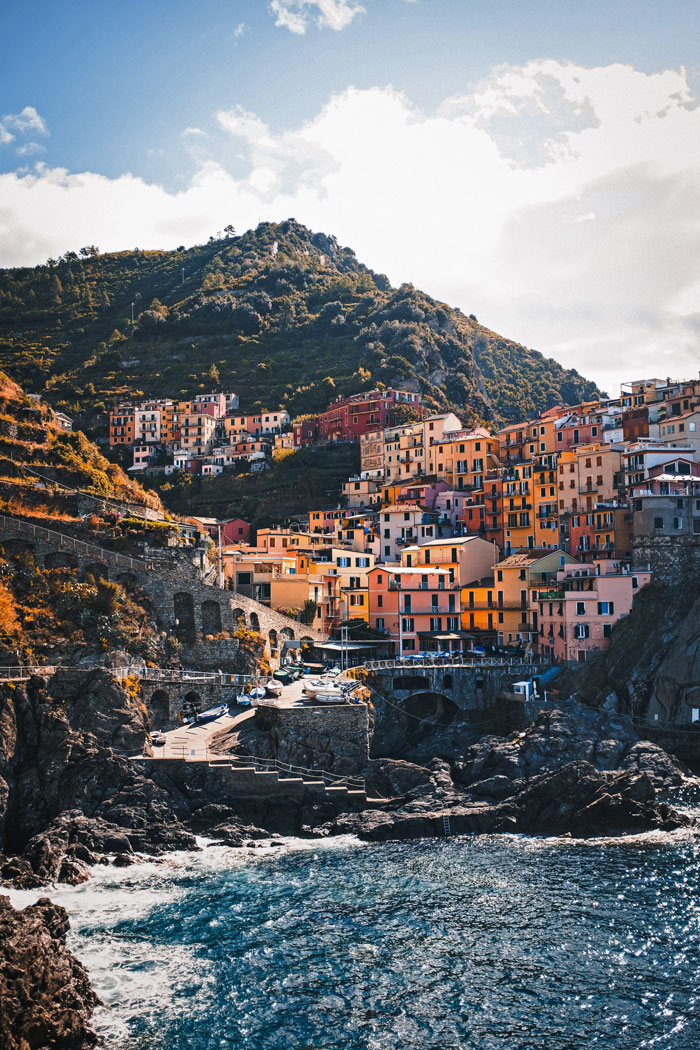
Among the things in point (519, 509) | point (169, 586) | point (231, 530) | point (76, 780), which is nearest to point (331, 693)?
point (169, 586)

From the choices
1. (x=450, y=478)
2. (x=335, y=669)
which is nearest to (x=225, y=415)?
(x=450, y=478)

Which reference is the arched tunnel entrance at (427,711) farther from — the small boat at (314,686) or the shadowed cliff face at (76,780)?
the shadowed cliff face at (76,780)

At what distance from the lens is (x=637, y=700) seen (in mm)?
57344

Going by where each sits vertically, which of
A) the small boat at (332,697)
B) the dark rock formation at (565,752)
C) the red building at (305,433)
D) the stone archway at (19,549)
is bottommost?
the dark rock formation at (565,752)

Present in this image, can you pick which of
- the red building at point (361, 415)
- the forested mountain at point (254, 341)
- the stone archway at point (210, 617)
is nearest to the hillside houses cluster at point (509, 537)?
the stone archway at point (210, 617)

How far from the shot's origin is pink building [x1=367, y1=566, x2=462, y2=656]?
232ft

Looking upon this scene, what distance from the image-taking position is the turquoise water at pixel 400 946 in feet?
87.7

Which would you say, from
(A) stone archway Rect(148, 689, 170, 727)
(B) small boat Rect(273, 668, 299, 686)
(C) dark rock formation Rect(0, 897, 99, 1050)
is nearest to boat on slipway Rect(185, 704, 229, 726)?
(A) stone archway Rect(148, 689, 170, 727)

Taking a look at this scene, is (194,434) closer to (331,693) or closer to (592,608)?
(592,608)

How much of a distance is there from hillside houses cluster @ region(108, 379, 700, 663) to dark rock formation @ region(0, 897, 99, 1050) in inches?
1690

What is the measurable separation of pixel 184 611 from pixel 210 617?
5.83ft

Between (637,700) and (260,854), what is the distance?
27069mm

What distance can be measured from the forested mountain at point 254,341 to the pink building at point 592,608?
6224cm

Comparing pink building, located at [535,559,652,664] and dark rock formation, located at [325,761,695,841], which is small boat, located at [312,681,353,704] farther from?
pink building, located at [535,559,652,664]
